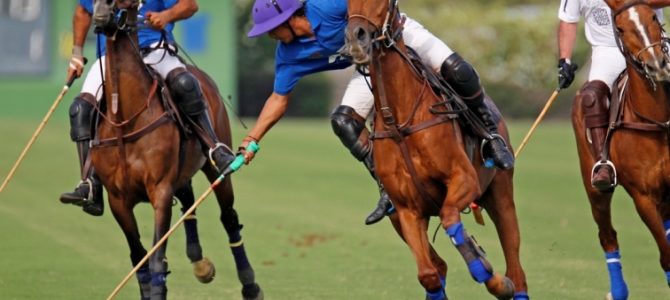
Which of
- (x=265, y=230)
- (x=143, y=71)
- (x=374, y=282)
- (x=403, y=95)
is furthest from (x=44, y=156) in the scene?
(x=403, y=95)

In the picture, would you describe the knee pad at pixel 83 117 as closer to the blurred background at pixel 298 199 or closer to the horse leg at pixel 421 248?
the blurred background at pixel 298 199

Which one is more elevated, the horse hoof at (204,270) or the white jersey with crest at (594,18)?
the white jersey with crest at (594,18)

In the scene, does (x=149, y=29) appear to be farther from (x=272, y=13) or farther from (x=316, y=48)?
(x=316, y=48)

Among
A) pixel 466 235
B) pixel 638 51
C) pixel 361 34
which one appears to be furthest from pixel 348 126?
pixel 638 51

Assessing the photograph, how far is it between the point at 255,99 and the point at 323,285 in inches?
1003

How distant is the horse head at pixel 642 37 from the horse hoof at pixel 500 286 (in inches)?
65.5

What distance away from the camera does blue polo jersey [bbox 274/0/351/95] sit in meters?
9.90

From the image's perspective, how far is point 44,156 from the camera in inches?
985

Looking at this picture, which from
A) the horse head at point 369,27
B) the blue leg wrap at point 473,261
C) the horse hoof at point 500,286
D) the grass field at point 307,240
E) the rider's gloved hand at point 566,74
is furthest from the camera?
the grass field at point 307,240

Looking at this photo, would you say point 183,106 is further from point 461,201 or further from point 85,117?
point 461,201

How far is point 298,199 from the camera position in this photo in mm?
20188

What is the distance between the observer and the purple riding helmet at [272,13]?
9.97 m

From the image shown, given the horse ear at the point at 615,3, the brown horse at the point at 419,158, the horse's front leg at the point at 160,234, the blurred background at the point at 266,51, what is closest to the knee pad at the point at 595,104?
the horse ear at the point at 615,3

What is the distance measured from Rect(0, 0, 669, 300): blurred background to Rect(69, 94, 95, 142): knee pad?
1648 millimetres
